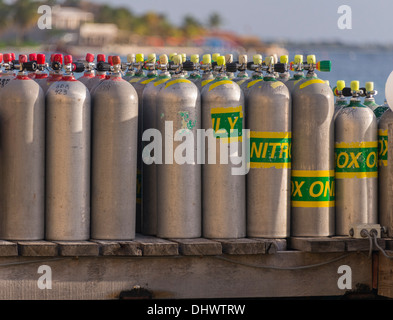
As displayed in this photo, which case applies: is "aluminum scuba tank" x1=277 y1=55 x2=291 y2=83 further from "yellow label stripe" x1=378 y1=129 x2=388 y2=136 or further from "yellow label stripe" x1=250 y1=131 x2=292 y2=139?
"yellow label stripe" x1=378 y1=129 x2=388 y2=136

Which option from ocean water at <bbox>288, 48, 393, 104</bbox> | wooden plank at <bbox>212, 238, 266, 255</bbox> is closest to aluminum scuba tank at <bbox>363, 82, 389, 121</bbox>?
wooden plank at <bbox>212, 238, 266, 255</bbox>

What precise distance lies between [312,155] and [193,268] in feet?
3.76

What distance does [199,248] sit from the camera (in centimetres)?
663

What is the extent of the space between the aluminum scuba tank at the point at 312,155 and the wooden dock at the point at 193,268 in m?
0.19

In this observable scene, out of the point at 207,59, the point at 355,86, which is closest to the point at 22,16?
the point at 207,59

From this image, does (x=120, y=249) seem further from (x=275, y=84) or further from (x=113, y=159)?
(x=275, y=84)

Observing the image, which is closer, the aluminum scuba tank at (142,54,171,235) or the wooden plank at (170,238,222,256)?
the wooden plank at (170,238,222,256)

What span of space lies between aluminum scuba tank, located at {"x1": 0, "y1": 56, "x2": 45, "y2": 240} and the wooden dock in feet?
0.53

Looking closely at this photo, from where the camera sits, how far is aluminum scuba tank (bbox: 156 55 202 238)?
22.2 ft

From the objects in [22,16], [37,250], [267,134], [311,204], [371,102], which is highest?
[22,16]

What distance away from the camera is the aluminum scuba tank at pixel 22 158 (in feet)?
21.5
